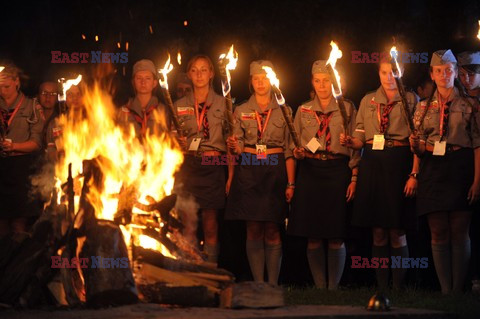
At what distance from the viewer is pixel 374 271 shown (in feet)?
46.8

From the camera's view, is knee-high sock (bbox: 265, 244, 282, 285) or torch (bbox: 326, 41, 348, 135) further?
knee-high sock (bbox: 265, 244, 282, 285)

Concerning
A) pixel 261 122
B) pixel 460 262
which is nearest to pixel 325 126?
pixel 261 122

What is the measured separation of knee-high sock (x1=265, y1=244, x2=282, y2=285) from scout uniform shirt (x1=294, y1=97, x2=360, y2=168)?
1198mm

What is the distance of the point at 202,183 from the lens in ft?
45.4

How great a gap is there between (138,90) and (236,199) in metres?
1.77

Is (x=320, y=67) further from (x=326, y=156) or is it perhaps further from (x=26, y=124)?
(x=26, y=124)

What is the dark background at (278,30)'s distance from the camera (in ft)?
55.8

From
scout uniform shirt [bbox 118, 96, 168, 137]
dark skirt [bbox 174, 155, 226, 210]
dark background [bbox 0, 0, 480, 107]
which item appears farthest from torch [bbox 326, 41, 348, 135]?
dark background [bbox 0, 0, 480, 107]

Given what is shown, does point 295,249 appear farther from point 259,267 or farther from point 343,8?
point 343,8

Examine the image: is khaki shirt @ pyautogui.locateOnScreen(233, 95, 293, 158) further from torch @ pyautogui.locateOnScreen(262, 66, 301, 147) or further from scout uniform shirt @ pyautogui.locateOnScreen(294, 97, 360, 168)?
torch @ pyautogui.locateOnScreen(262, 66, 301, 147)

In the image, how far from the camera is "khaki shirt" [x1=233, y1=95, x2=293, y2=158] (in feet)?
45.1

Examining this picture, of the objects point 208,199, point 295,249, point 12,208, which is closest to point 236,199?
point 208,199

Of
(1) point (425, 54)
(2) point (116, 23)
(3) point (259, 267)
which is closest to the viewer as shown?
(3) point (259, 267)

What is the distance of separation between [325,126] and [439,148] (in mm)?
1431
